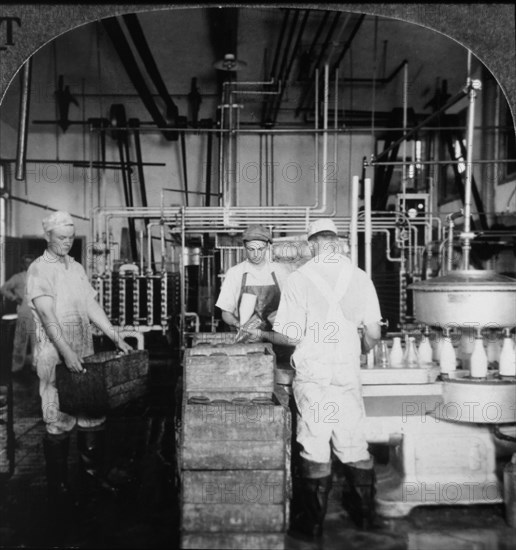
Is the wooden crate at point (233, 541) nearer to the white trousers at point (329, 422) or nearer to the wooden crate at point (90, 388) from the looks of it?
the white trousers at point (329, 422)

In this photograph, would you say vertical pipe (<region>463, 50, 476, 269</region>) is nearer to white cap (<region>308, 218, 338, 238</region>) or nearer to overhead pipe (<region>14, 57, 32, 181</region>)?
white cap (<region>308, 218, 338, 238</region>)

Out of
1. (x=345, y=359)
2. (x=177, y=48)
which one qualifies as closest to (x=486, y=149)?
(x=177, y=48)

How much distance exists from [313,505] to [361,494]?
0.34 metres

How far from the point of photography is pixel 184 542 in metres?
3.08

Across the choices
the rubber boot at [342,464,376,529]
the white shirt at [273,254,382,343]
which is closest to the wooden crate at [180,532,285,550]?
the rubber boot at [342,464,376,529]

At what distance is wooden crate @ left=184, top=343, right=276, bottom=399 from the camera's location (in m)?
3.50

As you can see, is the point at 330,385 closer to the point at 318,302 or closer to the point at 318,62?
the point at 318,302

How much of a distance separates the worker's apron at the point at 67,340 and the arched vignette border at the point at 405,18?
1.85 meters

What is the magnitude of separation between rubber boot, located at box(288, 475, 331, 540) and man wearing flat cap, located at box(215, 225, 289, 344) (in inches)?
57.7

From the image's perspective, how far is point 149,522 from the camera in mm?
3740

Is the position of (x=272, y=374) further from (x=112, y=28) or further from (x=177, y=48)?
(x=177, y=48)

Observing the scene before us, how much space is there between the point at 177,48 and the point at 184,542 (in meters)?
7.36

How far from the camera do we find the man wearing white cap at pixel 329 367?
3574mm

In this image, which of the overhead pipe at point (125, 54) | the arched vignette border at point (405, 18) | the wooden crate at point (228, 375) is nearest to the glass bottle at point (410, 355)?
the wooden crate at point (228, 375)
